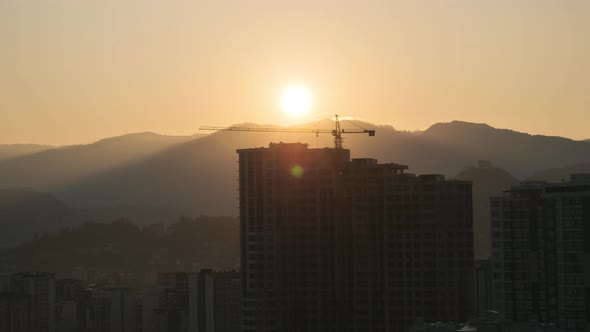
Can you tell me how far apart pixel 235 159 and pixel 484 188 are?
5839cm

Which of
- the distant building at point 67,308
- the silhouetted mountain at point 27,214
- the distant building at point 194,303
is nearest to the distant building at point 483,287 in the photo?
the distant building at point 194,303

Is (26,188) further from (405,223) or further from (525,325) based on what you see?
(525,325)

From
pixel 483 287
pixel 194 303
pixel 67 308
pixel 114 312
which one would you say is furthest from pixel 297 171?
pixel 67 308

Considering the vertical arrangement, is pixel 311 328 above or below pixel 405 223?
below

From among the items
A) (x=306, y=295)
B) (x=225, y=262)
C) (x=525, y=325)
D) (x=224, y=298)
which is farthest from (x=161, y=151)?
(x=525, y=325)

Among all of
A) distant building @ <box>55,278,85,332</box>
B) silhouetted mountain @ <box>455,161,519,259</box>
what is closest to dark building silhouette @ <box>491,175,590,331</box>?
distant building @ <box>55,278,85,332</box>

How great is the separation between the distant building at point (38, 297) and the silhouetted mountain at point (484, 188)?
107 ft

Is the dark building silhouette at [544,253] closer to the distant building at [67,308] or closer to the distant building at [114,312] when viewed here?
the distant building at [114,312]

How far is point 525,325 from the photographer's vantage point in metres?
38.5

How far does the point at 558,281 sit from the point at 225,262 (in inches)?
3207

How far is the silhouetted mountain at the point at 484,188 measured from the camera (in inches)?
4100

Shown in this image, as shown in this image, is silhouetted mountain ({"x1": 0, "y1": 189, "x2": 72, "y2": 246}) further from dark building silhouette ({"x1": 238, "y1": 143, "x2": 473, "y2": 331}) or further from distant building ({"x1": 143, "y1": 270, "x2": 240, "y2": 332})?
dark building silhouette ({"x1": 238, "y1": 143, "x2": 473, "y2": 331})

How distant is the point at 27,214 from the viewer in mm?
173250

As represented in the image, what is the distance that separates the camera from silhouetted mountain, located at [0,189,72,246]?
166m
